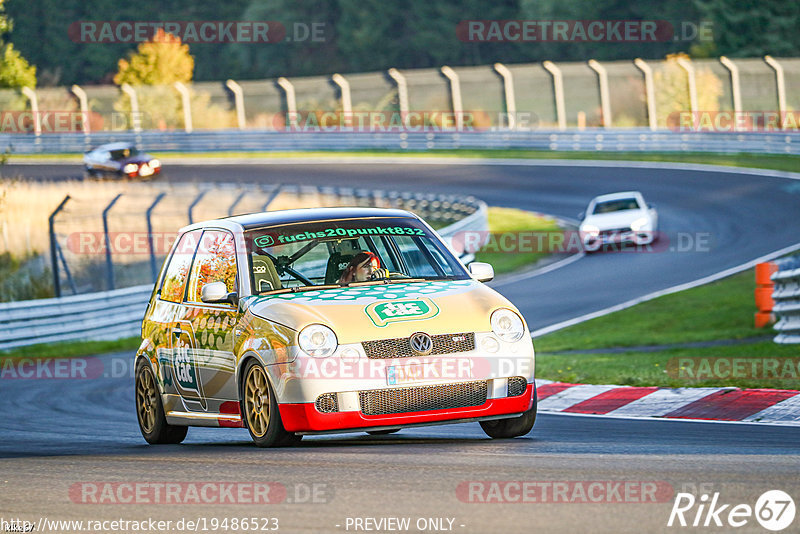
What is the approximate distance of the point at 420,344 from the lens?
8266mm

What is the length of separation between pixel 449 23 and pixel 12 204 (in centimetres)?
→ 4973

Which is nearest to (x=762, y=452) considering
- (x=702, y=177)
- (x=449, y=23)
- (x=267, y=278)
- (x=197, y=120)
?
(x=267, y=278)

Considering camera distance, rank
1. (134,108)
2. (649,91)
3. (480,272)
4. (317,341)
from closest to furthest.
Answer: (317,341)
(480,272)
(649,91)
(134,108)

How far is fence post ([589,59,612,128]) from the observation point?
49.1m

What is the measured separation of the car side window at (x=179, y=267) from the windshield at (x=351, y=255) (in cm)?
84

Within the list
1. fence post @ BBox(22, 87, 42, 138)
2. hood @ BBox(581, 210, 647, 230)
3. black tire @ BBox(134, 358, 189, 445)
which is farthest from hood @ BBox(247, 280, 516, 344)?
fence post @ BBox(22, 87, 42, 138)

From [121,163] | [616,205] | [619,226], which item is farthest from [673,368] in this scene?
[121,163]

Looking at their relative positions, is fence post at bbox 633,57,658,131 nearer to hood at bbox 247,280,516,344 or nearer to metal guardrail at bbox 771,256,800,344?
metal guardrail at bbox 771,256,800,344

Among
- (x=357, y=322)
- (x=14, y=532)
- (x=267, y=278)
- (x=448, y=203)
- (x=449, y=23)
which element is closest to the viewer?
(x=14, y=532)

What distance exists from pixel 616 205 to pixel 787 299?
47.0ft

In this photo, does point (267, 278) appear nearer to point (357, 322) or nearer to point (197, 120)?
point (357, 322)

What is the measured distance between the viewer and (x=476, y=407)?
844cm

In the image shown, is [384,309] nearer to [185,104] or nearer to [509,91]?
[509,91]

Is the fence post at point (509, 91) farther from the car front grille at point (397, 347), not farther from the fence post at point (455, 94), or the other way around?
the car front grille at point (397, 347)
